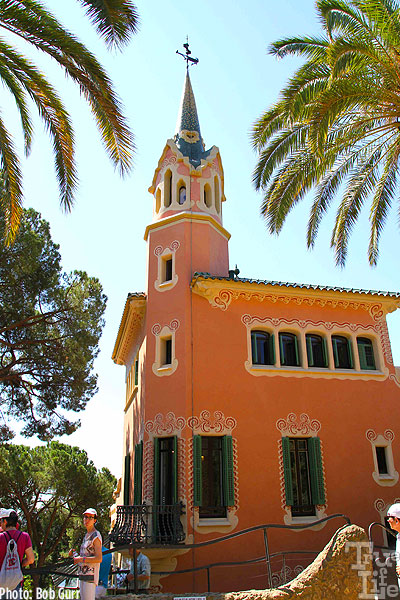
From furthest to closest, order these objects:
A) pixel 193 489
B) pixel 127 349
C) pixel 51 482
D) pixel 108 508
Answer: pixel 108 508
pixel 51 482
pixel 127 349
pixel 193 489

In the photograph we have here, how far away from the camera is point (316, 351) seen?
15.2m

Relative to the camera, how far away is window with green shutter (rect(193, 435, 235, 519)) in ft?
40.7

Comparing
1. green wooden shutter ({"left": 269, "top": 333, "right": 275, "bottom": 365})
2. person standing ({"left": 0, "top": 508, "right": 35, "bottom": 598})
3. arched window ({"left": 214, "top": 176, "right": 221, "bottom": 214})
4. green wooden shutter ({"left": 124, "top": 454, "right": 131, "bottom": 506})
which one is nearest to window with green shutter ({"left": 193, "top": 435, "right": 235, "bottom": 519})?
green wooden shutter ({"left": 269, "top": 333, "right": 275, "bottom": 365})

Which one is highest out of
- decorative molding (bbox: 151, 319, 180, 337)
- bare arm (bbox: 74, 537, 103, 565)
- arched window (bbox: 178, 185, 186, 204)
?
arched window (bbox: 178, 185, 186, 204)

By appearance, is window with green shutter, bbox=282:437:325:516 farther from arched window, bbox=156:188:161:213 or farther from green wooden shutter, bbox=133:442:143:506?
arched window, bbox=156:188:161:213

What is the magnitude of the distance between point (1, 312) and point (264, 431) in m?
9.50

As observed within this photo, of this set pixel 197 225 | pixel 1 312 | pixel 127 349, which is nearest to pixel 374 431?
pixel 197 225

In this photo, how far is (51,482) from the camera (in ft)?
80.2

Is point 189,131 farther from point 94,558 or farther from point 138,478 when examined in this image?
point 94,558

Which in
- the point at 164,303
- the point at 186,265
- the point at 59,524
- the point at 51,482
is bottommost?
the point at 59,524

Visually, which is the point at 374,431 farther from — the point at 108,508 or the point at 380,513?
the point at 108,508

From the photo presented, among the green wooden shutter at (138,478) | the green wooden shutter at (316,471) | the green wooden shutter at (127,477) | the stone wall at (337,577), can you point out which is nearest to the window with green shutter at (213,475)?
the green wooden shutter at (138,478)

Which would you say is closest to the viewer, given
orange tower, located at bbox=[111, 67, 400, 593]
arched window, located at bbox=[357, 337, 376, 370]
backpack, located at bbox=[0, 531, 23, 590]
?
backpack, located at bbox=[0, 531, 23, 590]

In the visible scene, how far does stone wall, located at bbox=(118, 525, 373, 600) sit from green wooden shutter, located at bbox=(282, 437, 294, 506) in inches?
232
